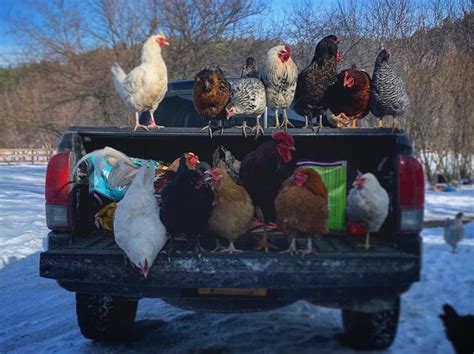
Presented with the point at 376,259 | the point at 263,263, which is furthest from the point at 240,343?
the point at 376,259

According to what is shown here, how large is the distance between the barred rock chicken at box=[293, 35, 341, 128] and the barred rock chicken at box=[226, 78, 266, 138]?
1.35 ft

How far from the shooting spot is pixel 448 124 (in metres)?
11.2

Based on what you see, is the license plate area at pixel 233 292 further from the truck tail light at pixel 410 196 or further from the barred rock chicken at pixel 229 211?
the truck tail light at pixel 410 196

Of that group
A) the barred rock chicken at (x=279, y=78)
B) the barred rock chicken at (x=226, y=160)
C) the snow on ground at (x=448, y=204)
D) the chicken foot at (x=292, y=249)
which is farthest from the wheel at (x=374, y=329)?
the barred rock chicken at (x=279, y=78)

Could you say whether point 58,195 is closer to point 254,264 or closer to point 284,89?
point 254,264

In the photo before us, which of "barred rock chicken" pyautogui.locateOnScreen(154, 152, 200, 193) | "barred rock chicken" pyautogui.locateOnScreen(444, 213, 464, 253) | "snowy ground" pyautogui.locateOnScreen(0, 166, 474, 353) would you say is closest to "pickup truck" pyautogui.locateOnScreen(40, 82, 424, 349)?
"snowy ground" pyautogui.locateOnScreen(0, 166, 474, 353)

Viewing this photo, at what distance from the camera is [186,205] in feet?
11.2

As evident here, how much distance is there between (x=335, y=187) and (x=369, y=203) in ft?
2.23

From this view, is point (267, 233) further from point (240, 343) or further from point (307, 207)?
point (240, 343)

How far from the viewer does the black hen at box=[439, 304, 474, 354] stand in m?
3.09

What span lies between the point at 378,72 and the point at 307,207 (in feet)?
6.67

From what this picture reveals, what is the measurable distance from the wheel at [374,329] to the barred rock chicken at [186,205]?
1.35m

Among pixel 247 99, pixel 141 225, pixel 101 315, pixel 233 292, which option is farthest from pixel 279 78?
pixel 101 315

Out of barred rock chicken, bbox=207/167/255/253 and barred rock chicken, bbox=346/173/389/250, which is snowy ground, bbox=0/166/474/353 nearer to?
barred rock chicken, bbox=346/173/389/250
